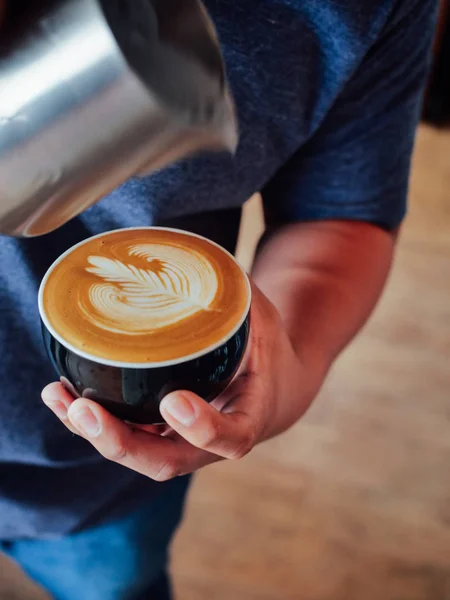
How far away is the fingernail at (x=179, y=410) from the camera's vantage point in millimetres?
376

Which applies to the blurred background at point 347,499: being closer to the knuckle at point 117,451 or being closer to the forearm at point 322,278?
the forearm at point 322,278

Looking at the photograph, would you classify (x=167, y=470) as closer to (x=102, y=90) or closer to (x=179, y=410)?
(x=179, y=410)

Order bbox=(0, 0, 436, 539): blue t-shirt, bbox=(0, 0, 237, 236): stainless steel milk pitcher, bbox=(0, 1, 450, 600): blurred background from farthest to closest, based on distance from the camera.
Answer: bbox=(0, 1, 450, 600): blurred background, bbox=(0, 0, 436, 539): blue t-shirt, bbox=(0, 0, 237, 236): stainless steel milk pitcher

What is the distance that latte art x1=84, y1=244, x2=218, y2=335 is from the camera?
16.3 inches

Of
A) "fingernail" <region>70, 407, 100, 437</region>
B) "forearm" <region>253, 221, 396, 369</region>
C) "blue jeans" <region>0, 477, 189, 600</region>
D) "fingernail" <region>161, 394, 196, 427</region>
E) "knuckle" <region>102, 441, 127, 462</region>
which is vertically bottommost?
"blue jeans" <region>0, 477, 189, 600</region>

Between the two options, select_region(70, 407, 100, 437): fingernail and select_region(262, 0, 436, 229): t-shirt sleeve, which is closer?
select_region(70, 407, 100, 437): fingernail

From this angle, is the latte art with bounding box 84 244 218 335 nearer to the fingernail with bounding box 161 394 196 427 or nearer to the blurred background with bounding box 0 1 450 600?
the fingernail with bounding box 161 394 196 427

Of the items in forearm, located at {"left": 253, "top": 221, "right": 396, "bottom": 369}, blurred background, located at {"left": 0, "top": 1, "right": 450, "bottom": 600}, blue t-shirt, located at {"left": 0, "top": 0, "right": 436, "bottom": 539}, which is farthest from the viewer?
blurred background, located at {"left": 0, "top": 1, "right": 450, "bottom": 600}

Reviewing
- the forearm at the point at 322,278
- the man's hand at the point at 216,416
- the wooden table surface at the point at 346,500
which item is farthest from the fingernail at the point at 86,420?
the wooden table surface at the point at 346,500

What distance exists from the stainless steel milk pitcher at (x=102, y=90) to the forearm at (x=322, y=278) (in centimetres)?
35

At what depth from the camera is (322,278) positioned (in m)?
0.63

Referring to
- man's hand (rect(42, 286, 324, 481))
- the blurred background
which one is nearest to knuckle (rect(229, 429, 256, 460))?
man's hand (rect(42, 286, 324, 481))

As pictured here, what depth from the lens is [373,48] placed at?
535 millimetres

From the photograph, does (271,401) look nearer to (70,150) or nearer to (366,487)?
(70,150)
